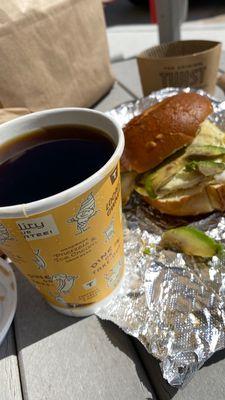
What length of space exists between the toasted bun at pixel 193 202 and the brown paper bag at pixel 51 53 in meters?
0.41

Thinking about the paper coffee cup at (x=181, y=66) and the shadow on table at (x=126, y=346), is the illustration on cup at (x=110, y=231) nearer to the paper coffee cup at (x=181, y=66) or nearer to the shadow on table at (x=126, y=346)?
the shadow on table at (x=126, y=346)

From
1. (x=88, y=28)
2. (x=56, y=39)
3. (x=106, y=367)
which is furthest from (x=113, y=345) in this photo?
(x=88, y=28)

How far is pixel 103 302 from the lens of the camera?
0.61m

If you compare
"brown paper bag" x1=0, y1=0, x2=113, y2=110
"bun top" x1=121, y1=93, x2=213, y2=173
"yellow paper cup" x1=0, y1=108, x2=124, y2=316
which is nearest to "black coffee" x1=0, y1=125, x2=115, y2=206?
"yellow paper cup" x1=0, y1=108, x2=124, y2=316

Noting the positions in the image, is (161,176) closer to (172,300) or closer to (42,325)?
(172,300)

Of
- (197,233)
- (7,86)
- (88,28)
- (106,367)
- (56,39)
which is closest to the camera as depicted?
(106,367)

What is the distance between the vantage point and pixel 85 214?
47cm

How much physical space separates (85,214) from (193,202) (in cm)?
34

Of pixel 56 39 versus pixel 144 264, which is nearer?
pixel 144 264

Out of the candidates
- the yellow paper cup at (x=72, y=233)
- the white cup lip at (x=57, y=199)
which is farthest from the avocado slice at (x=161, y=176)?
the white cup lip at (x=57, y=199)

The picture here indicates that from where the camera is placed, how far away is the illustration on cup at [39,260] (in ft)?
1.57

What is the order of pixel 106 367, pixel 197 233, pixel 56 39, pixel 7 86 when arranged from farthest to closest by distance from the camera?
pixel 56 39
pixel 7 86
pixel 197 233
pixel 106 367

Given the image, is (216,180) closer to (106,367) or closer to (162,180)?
(162,180)

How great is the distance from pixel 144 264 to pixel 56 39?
2.01 ft
